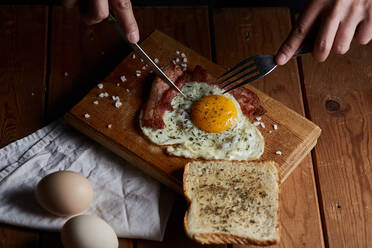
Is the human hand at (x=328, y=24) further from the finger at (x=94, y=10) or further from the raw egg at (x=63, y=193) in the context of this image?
the raw egg at (x=63, y=193)

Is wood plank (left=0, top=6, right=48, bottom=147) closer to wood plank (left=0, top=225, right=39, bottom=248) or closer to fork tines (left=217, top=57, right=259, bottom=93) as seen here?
wood plank (left=0, top=225, right=39, bottom=248)

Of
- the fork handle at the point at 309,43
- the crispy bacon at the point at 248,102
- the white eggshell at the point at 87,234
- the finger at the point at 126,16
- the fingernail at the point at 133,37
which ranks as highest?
the finger at the point at 126,16

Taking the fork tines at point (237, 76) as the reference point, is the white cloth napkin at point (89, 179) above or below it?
below

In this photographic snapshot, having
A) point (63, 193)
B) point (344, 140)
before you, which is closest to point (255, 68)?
point (344, 140)

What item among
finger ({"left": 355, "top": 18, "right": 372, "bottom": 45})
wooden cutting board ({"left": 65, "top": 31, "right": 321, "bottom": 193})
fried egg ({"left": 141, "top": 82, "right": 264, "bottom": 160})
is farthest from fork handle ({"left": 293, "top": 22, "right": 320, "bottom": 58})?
fried egg ({"left": 141, "top": 82, "right": 264, "bottom": 160})

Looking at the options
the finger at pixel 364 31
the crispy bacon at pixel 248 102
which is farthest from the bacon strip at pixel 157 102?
the finger at pixel 364 31

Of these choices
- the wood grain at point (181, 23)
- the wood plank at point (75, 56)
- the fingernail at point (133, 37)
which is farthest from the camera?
the wood grain at point (181, 23)

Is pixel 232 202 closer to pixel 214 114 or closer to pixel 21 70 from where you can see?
pixel 214 114
